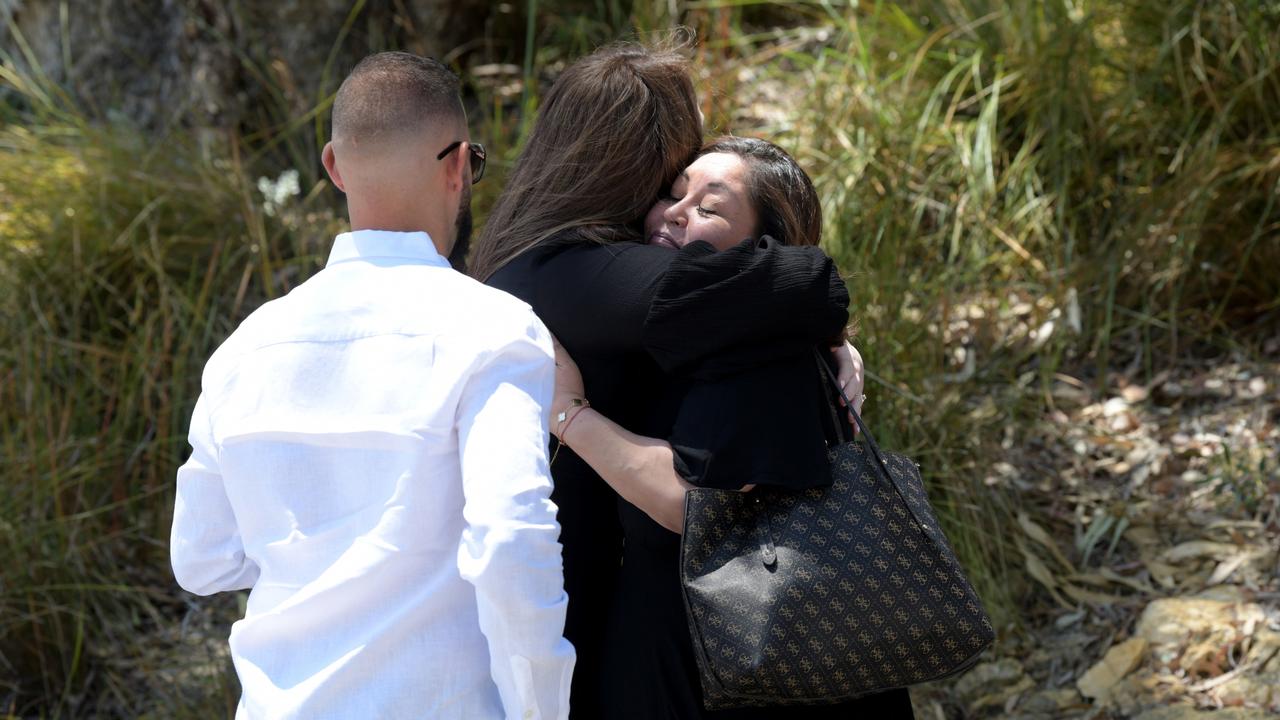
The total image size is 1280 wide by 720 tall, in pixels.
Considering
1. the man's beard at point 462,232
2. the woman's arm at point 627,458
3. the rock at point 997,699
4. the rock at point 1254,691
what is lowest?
the rock at point 997,699

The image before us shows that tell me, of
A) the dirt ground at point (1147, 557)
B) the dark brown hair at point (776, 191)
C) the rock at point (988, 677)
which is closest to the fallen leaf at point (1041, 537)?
the dirt ground at point (1147, 557)

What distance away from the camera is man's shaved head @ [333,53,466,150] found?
1.97m

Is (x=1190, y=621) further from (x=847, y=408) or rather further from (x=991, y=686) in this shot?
(x=847, y=408)

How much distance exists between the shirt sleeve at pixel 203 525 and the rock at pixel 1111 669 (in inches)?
102

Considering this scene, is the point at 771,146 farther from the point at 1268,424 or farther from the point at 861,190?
the point at 1268,424

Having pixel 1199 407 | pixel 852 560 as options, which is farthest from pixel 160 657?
pixel 1199 407

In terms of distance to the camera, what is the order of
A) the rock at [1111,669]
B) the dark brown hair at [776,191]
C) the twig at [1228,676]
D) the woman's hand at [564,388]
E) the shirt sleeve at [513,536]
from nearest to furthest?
the shirt sleeve at [513,536], the woman's hand at [564,388], the dark brown hair at [776,191], the twig at [1228,676], the rock at [1111,669]

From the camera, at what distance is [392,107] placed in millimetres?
1978

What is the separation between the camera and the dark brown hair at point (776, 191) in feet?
7.37

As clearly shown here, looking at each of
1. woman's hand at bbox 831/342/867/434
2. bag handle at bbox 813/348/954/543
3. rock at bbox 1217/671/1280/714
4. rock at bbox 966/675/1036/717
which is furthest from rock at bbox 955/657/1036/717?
bag handle at bbox 813/348/954/543

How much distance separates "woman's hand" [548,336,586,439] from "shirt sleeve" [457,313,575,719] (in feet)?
1.07

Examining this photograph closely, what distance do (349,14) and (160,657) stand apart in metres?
2.87

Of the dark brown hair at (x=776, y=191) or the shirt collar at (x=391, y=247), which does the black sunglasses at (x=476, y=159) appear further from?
the dark brown hair at (x=776, y=191)

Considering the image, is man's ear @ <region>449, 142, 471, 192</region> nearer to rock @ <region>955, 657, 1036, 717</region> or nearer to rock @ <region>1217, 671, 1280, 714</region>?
rock @ <region>955, 657, 1036, 717</region>
